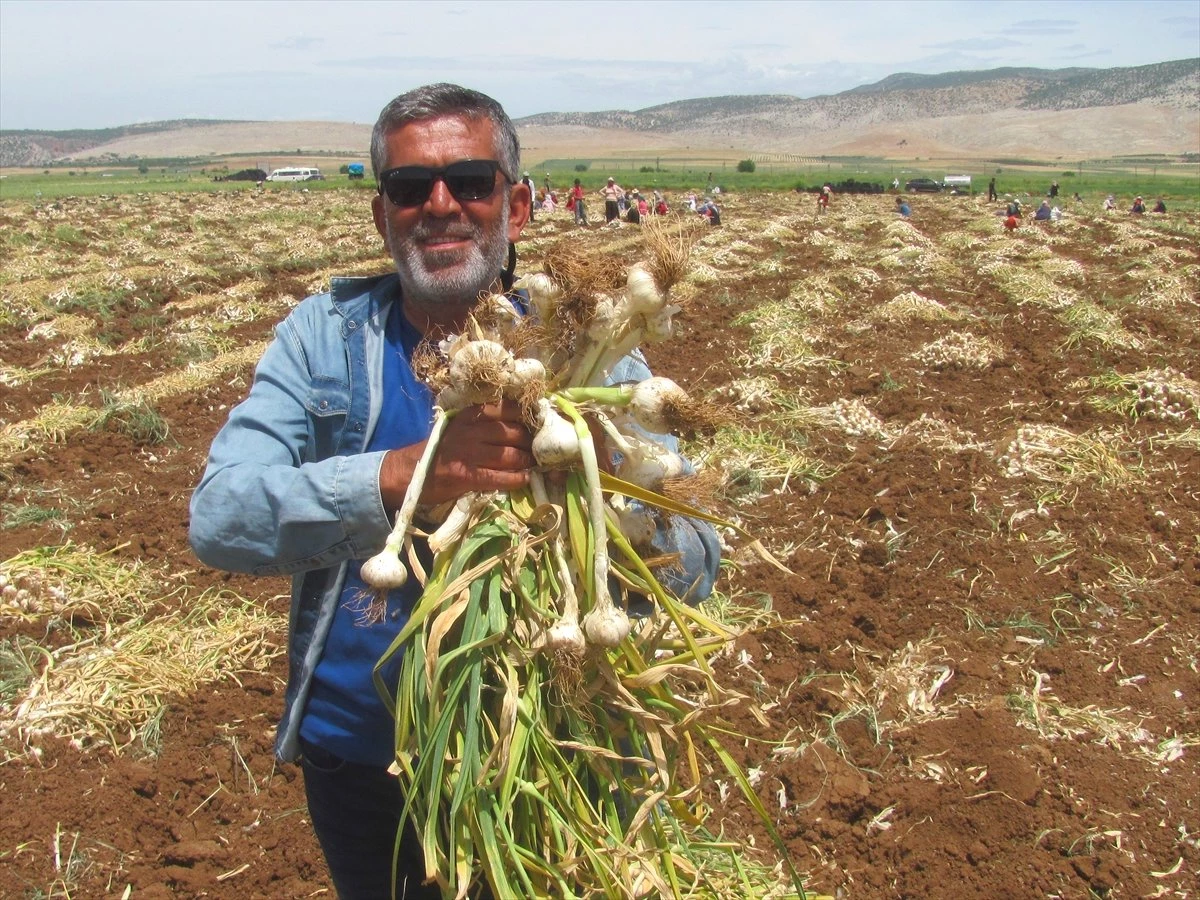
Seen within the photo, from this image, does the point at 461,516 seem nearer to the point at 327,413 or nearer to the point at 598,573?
the point at 598,573

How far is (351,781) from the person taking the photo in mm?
1892

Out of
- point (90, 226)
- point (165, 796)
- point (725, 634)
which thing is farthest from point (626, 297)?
point (90, 226)

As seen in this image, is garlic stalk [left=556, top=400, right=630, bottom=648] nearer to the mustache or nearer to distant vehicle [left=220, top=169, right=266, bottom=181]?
the mustache

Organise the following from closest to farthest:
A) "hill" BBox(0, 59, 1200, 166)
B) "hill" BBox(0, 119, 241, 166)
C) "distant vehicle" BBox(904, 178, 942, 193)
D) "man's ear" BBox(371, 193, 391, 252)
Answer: "man's ear" BBox(371, 193, 391, 252) < "distant vehicle" BBox(904, 178, 942, 193) < "hill" BBox(0, 59, 1200, 166) < "hill" BBox(0, 119, 241, 166)

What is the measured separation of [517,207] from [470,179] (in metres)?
0.20

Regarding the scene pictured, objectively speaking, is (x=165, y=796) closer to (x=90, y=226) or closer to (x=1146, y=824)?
(x=1146, y=824)

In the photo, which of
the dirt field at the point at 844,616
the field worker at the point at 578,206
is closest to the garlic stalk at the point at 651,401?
the dirt field at the point at 844,616

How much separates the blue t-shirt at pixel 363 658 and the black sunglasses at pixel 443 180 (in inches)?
11.7

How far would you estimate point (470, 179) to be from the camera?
179cm

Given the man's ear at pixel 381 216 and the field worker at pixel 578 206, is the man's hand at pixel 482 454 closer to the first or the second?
the man's ear at pixel 381 216

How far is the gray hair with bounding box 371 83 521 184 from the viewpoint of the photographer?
178 centimetres

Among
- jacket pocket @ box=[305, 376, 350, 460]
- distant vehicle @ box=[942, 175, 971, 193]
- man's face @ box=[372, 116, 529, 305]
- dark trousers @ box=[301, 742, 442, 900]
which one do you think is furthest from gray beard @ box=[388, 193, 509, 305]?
distant vehicle @ box=[942, 175, 971, 193]

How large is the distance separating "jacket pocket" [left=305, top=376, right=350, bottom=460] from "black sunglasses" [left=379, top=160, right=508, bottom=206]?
390 mm

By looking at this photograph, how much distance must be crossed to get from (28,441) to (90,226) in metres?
20.6
